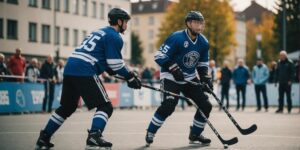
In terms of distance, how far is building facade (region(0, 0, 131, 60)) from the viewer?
49.6 meters

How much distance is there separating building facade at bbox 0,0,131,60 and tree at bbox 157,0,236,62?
870cm

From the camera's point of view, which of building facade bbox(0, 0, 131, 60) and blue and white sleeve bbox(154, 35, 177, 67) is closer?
blue and white sleeve bbox(154, 35, 177, 67)

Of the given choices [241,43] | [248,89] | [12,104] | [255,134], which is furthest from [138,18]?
[255,134]

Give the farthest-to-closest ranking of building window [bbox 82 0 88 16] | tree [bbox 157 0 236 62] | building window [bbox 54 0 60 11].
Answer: building window [bbox 82 0 88 16] < tree [bbox 157 0 236 62] < building window [bbox 54 0 60 11]

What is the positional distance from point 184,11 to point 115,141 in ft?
165

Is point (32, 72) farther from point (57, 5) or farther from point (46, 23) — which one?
point (57, 5)

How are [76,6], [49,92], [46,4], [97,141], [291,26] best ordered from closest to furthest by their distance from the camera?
[97,141] → [49,92] → [46,4] → [291,26] → [76,6]

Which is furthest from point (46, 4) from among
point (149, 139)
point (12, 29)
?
point (149, 139)

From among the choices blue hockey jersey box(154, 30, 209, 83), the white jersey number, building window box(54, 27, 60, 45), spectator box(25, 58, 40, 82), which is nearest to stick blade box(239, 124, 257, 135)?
blue hockey jersey box(154, 30, 209, 83)

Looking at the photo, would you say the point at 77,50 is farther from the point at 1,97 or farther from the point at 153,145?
the point at 1,97

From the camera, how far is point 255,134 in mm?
11484

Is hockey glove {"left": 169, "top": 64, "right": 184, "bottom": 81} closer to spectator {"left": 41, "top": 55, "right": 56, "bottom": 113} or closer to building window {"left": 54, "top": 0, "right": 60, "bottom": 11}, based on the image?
spectator {"left": 41, "top": 55, "right": 56, "bottom": 113}

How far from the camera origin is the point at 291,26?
5628 centimetres

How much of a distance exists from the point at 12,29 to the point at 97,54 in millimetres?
43851
